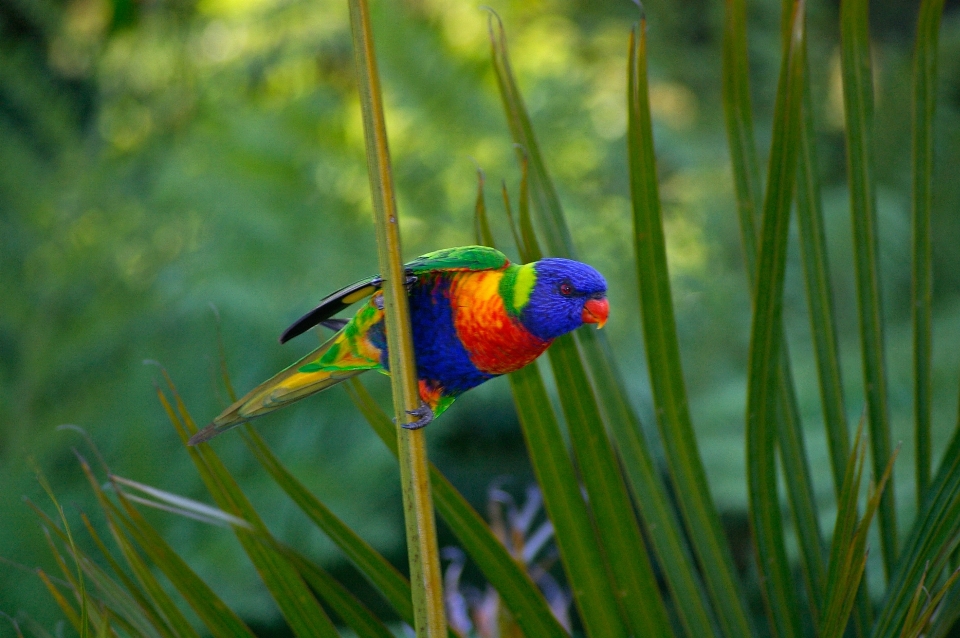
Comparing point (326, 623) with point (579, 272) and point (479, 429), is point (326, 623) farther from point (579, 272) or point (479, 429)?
point (479, 429)

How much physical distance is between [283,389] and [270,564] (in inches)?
5.1

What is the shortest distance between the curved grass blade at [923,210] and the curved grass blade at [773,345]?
0.11 meters

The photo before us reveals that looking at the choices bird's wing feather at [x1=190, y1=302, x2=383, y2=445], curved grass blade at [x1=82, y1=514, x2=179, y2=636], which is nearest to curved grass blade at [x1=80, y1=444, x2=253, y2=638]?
curved grass blade at [x1=82, y1=514, x2=179, y2=636]

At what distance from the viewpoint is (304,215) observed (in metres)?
2.12

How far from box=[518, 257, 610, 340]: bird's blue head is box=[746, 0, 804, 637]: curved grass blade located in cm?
12

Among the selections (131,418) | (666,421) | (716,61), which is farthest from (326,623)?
(716,61)

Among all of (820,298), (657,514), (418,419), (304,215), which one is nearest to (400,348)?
(418,419)

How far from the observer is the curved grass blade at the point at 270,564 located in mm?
498

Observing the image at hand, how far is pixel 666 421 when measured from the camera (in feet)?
1.72

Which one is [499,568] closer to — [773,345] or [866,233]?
[773,345]

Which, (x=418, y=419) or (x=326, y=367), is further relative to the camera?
(x=326, y=367)

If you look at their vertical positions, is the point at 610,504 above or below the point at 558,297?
below

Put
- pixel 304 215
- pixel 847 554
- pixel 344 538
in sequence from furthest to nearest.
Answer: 1. pixel 304 215
2. pixel 344 538
3. pixel 847 554

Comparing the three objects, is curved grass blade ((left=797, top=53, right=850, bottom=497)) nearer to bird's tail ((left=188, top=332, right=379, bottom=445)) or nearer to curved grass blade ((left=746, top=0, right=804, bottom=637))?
curved grass blade ((left=746, top=0, right=804, bottom=637))
